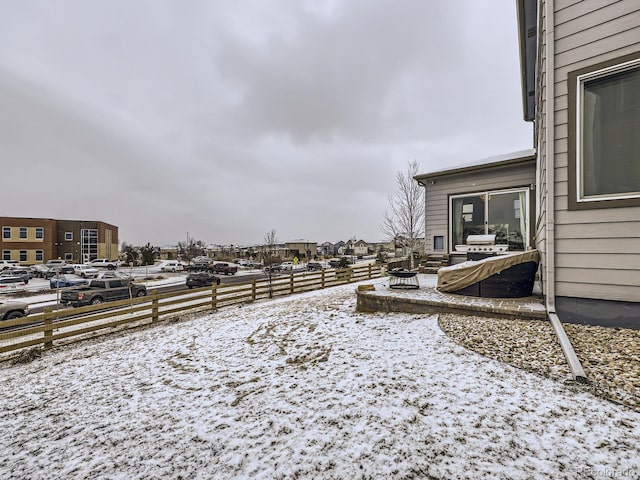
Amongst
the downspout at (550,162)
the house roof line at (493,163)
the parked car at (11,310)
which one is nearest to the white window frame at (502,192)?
the house roof line at (493,163)

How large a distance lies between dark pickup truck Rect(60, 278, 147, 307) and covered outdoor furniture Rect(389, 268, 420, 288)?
41.0ft

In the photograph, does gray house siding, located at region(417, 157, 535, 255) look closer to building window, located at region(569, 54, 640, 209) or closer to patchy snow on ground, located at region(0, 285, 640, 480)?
building window, located at region(569, 54, 640, 209)

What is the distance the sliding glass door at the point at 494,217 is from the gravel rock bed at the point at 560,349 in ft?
19.0

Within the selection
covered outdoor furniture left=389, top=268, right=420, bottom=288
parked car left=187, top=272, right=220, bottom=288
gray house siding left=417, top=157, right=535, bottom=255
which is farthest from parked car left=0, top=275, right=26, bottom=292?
gray house siding left=417, top=157, right=535, bottom=255

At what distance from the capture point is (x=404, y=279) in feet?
→ 22.7

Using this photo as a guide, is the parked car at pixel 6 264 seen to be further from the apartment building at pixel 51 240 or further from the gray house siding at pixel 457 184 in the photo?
the gray house siding at pixel 457 184

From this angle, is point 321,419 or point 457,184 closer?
point 321,419

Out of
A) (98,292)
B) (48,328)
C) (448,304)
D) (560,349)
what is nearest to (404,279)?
(448,304)

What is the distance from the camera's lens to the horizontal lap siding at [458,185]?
8742mm

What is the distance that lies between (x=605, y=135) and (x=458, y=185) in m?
6.57

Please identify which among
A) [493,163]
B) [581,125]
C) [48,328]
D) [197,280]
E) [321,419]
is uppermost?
[493,163]

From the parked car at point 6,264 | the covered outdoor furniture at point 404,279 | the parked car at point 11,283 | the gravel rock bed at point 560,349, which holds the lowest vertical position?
the parked car at point 11,283

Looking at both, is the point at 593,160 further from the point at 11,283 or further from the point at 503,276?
the point at 11,283

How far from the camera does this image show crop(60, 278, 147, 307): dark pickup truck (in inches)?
493
